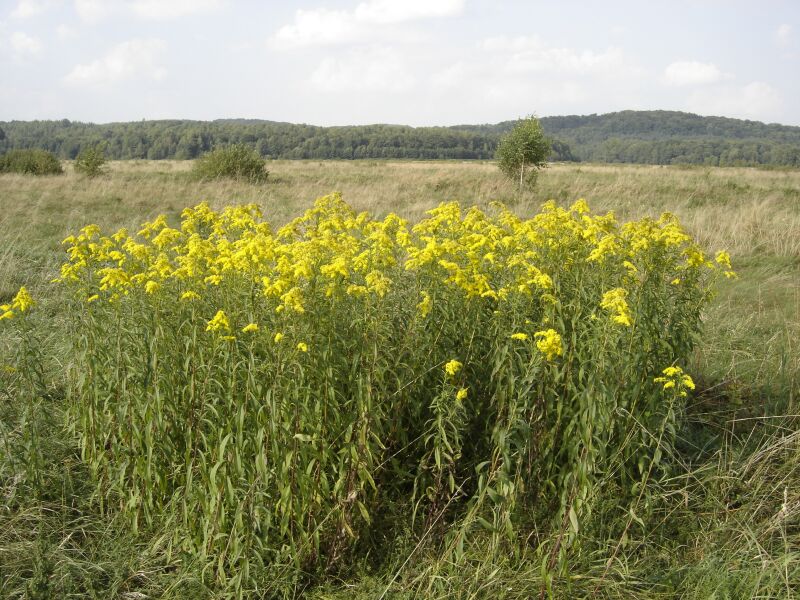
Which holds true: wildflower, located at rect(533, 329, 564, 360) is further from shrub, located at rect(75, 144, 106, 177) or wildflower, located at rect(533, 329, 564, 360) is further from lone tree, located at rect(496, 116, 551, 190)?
shrub, located at rect(75, 144, 106, 177)

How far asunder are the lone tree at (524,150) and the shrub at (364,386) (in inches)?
616

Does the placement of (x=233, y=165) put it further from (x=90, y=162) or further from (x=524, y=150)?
(x=524, y=150)

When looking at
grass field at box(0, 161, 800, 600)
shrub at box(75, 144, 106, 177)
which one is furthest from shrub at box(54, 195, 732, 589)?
shrub at box(75, 144, 106, 177)

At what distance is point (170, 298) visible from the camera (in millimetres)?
3248

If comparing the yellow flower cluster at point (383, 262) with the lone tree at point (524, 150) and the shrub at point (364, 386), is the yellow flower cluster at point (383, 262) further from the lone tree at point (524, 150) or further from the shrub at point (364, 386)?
the lone tree at point (524, 150)

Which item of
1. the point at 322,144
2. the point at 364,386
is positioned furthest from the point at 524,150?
the point at 322,144

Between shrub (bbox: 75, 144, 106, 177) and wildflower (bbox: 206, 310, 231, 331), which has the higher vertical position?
shrub (bbox: 75, 144, 106, 177)

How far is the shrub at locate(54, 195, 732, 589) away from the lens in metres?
2.78

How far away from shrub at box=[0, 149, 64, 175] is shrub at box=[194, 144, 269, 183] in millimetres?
5148

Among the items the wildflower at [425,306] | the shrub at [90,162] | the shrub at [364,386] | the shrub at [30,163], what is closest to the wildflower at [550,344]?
the shrub at [364,386]

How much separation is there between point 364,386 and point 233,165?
17.6 meters

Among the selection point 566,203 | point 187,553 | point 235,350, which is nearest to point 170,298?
point 235,350

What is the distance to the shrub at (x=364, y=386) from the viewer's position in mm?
2777

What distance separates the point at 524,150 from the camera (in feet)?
62.2
